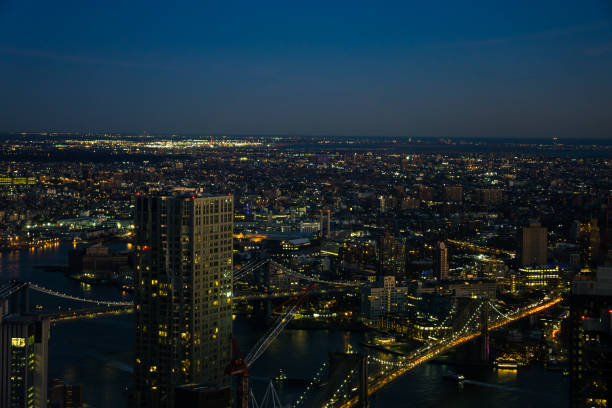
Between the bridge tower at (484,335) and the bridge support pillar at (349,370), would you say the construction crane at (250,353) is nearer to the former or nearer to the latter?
the bridge support pillar at (349,370)

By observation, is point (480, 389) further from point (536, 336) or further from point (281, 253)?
point (281, 253)

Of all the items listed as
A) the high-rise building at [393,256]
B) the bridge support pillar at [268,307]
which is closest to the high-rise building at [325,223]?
the high-rise building at [393,256]

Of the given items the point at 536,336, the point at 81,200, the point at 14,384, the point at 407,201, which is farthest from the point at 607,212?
the point at 81,200

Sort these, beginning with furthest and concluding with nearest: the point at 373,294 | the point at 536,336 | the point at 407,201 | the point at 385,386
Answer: the point at 407,201 < the point at 373,294 < the point at 536,336 < the point at 385,386

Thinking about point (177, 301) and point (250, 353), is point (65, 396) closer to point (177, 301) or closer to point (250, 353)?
point (177, 301)

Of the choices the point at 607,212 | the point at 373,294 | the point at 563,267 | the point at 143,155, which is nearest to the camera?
the point at 607,212
